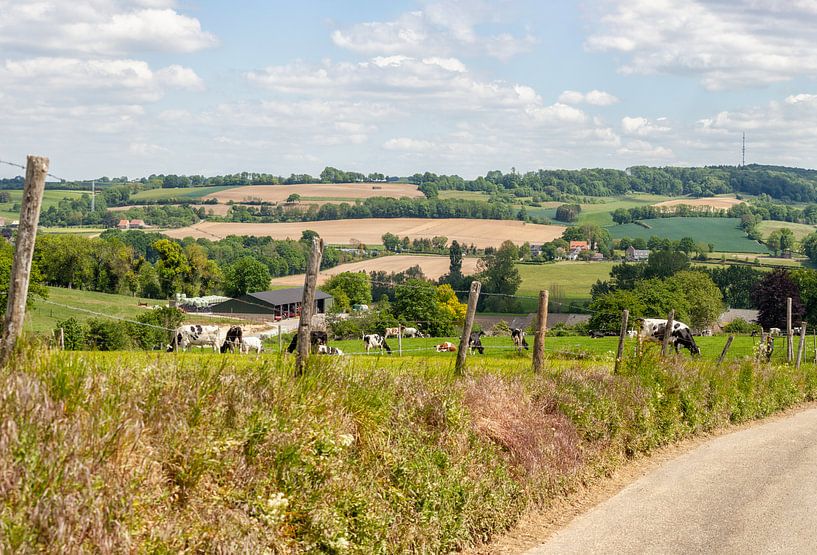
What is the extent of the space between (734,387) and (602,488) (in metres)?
10.7

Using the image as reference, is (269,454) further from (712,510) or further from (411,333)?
(411,333)

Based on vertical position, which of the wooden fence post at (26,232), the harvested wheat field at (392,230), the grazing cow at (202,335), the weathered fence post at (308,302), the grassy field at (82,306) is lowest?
the grassy field at (82,306)

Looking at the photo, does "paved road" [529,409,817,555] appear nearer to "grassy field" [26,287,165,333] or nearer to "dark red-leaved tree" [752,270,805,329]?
"grassy field" [26,287,165,333]

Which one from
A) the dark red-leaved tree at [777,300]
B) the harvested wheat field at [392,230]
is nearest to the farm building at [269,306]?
the dark red-leaved tree at [777,300]

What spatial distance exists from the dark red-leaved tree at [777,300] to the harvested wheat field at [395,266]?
40726 mm

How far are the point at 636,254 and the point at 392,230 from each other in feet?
147

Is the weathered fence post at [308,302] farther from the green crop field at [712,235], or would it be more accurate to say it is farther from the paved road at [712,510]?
the green crop field at [712,235]

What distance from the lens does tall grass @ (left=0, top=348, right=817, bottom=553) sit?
6.59 metres

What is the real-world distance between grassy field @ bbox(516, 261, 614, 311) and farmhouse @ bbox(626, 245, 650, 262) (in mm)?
5418

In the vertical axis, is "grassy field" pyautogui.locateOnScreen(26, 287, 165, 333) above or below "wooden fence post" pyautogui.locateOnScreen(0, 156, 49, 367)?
below

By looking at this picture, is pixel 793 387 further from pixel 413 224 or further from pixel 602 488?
pixel 413 224

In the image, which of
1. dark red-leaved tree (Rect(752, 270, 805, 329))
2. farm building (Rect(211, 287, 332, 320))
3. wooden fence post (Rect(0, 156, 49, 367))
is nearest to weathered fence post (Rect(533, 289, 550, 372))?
wooden fence post (Rect(0, 156, 49, 367))

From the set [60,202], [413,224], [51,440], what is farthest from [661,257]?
[51,440]

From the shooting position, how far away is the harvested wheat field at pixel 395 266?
128875mm
